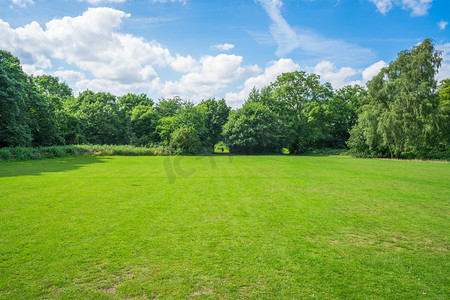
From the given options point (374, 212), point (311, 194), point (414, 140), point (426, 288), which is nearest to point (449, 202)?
point (374, 212)

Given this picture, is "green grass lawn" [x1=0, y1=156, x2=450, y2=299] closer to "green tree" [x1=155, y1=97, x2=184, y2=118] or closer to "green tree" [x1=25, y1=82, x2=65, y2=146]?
"green tree" [x1=25, y1=82, x2=65, y2=146]

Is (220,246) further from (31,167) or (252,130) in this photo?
(252,130)

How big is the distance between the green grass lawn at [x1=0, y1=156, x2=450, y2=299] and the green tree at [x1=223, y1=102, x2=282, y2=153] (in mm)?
34225

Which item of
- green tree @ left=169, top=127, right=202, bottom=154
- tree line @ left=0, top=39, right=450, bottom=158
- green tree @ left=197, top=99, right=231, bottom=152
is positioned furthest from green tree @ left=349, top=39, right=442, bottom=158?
green tree @ left=197, top=99, right=231, bottom=152

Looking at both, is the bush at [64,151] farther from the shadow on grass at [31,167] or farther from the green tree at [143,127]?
the green tree at [143,127]

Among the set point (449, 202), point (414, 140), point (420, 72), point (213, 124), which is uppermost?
point (420, 72)

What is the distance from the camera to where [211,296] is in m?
3.13

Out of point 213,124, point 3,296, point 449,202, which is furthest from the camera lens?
point 213,124

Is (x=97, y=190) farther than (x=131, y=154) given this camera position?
No

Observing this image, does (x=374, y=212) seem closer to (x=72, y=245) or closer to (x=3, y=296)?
(x=72, y=245)

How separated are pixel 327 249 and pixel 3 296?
17.0 ft

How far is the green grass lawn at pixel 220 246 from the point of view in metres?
3.32

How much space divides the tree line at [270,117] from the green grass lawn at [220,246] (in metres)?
23.1

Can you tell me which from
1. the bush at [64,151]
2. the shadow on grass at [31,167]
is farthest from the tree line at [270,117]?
the shadow on grass at [31,167]
